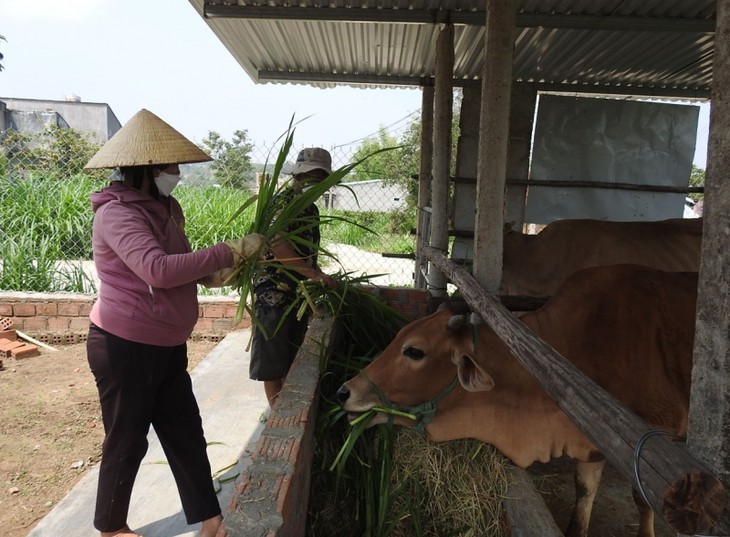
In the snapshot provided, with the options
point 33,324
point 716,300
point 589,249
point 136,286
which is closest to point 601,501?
point 589,249

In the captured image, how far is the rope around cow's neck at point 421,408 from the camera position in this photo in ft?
9.05

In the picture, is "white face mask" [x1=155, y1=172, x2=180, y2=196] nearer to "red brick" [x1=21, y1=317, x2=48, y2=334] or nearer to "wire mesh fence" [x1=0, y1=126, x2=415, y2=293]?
"wire mesh fence" [x1=0, y1=126, x2=415, y2=293]

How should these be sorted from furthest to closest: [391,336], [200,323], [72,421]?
[200,323] → [72,421] → [391,336]

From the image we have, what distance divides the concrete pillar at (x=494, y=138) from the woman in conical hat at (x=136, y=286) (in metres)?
1.48

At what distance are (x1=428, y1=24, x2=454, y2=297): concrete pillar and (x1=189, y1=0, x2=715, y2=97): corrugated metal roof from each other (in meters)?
0.27

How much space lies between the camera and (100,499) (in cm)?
261

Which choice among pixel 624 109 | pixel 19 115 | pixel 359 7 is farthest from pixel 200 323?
pixel 19 115

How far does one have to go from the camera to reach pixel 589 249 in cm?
590

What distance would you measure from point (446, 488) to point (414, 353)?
0.67m

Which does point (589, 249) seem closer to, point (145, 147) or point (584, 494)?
point (584, 494)

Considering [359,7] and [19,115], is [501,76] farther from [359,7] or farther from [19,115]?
[19,115]

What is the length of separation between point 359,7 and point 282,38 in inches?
54.5

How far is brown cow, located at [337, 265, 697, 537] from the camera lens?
2754 mm

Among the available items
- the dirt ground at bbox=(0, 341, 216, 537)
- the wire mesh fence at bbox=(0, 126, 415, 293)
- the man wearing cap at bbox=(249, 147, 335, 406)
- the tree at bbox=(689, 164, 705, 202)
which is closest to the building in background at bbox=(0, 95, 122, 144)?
the wire mesh fence at bbox=(0, 126, 415, 293)
